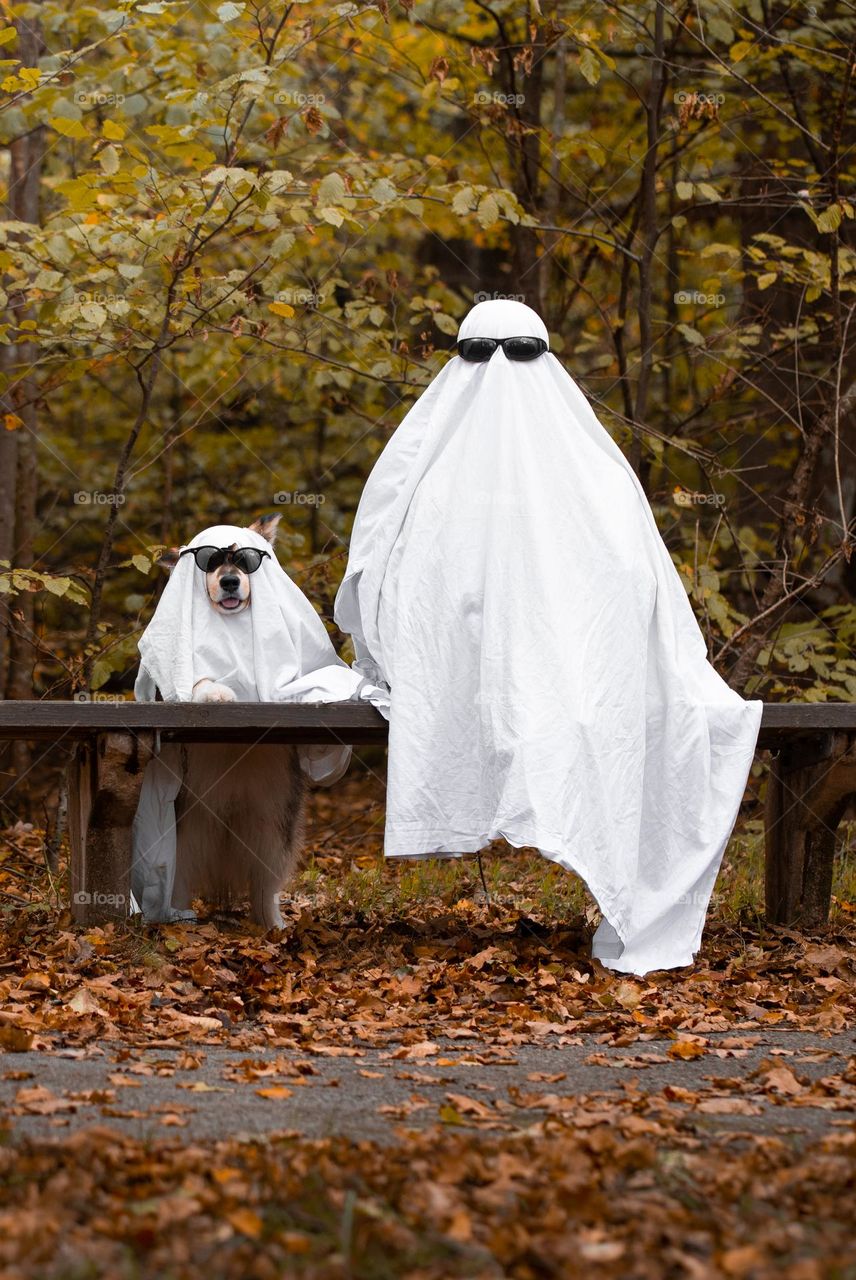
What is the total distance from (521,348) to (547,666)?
1.33m

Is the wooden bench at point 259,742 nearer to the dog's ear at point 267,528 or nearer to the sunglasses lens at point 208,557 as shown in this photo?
the sunglasses lens at point 208,557

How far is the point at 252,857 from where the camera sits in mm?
6246

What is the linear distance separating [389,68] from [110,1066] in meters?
7.28

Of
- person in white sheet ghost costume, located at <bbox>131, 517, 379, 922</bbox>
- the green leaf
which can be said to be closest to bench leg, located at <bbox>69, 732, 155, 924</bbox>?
person in white sheet ghost costume, located at <bbox>131, 517, 379, 922</bbox>

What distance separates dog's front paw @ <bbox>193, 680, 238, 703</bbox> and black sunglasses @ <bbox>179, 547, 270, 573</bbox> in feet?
1.57

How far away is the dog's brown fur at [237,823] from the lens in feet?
20.4

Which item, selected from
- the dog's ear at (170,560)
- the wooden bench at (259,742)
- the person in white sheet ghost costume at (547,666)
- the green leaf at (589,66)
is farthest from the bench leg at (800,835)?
the green leaf at (589,66)

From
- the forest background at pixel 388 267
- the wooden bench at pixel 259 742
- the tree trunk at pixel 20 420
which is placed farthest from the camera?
the tree trunk at pixel 20 420

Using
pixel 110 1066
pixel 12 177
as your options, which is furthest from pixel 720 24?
pixel 110 1066

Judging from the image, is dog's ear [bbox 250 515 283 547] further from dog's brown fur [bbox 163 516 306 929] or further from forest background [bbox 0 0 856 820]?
forest background [bbox 0 0 856 820]

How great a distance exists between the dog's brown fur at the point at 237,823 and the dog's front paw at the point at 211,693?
0.24 m

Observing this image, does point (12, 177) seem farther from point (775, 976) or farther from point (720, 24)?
point (775, 976)

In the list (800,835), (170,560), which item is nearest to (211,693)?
(170,560)

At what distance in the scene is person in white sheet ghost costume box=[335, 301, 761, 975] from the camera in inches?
219
